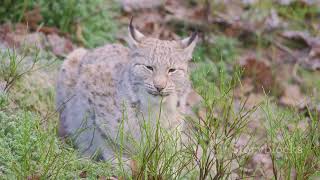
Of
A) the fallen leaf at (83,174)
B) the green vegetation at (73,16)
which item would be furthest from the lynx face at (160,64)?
the green vegetation at (73,16)

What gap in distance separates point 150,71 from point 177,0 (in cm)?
430

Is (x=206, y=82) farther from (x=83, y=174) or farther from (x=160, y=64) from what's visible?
(x=83, y=174)

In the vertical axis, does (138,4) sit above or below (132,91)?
above

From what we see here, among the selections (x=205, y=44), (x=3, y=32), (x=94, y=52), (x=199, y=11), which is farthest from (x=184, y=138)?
(x=199, y=11)

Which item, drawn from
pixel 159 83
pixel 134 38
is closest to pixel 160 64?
pixel 159 83

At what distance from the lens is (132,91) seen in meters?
5.54

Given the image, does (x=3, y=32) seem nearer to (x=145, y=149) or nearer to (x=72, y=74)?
(x=72, y=74)

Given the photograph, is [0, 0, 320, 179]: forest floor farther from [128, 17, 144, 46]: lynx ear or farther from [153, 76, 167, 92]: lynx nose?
[128, 17, 144, 46]: lynx ear

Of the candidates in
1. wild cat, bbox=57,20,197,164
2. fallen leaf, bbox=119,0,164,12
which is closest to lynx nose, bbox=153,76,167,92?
wild cat, bbox=57,20,197,164

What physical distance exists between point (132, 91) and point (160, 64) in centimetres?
30

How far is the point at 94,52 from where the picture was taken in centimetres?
661

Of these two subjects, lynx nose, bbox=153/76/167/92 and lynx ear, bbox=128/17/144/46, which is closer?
lynx nose, bbox=153/76/167/92

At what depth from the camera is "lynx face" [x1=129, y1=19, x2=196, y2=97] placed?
5.31m

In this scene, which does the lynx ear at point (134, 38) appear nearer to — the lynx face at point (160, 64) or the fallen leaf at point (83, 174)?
the lynx face at point (160, 64)
